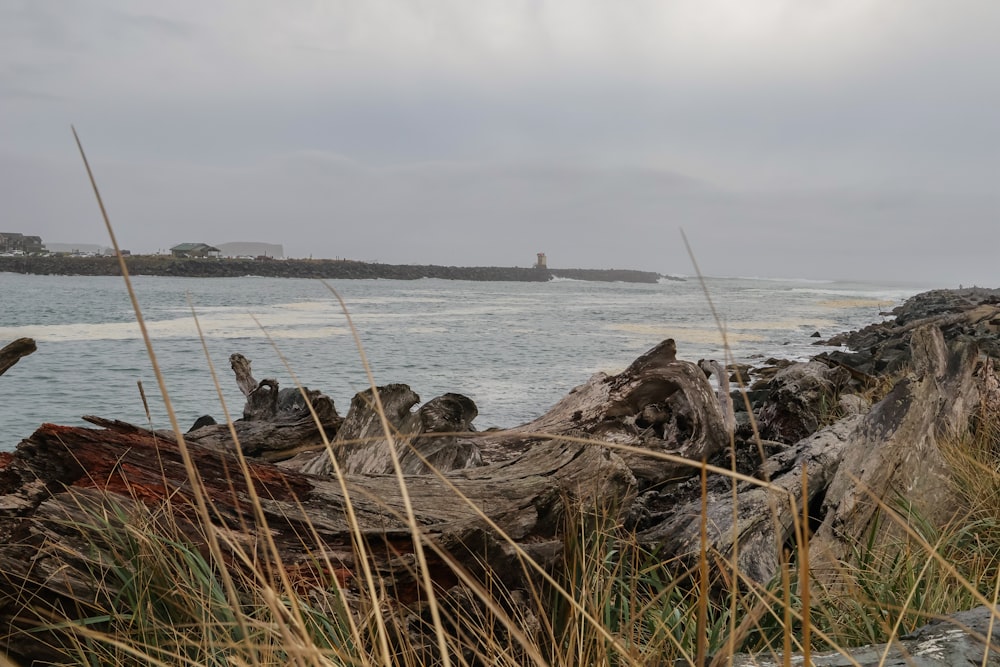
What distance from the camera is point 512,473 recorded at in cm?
359

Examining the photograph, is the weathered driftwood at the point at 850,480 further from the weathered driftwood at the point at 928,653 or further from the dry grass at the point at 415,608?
the weathered driftwood at the point at 928,653

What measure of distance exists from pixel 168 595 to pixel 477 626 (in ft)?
3.31

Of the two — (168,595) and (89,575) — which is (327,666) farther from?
(89,575)

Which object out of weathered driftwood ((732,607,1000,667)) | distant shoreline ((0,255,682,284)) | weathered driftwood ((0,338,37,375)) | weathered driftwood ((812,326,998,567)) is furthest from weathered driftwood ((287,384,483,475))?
distant shoreline ((0,255,682,284))

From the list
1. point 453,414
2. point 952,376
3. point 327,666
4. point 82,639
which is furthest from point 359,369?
point 327,666

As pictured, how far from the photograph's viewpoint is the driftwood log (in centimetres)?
256

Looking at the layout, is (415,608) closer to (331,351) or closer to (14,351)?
(14,351)

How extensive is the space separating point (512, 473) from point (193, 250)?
352 ft

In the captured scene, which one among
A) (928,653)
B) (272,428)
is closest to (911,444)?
(928,653)

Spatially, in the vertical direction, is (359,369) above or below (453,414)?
below

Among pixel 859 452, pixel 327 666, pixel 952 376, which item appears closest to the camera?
pixel 327 666

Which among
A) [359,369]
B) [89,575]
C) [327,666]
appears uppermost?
[327,666]

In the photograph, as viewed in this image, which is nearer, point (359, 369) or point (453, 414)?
point (453, 414)

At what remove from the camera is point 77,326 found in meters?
29.2
